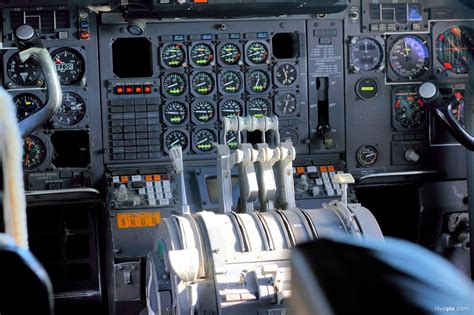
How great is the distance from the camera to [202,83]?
7.93 metres

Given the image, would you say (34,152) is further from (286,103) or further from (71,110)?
(286,103)

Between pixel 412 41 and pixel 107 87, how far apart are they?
288 centimetres

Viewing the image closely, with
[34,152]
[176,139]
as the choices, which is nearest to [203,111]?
[176,139]

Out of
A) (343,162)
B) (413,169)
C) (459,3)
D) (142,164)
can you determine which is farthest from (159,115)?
(459,3)

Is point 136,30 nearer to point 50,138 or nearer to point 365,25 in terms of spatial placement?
point 50,138

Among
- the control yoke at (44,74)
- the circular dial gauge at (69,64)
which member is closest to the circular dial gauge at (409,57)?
the circular dial gauge at (69,64)

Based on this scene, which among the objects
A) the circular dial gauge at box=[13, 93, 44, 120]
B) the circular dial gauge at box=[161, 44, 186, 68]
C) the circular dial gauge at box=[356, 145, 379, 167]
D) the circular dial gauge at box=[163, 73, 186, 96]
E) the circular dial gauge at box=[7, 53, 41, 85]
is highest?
the circular dial gauge at box=[161, 44, 186, 68]

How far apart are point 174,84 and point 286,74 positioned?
41.0 inches

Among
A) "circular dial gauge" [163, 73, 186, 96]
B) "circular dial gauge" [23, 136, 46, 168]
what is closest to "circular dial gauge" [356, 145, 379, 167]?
"circular dial gauge" [163, 73, 186, 96]

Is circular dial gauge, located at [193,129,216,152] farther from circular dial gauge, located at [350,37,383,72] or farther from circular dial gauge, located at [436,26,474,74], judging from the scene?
circular dial gauge, located at [436,26,474,74]

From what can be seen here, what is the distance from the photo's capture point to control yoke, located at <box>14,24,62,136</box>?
3.76 meters

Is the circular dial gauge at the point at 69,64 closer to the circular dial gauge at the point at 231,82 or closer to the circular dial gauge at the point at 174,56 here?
the circular dial gauge at the point at 174,56

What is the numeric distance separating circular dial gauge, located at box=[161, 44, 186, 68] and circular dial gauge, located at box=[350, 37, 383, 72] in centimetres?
161

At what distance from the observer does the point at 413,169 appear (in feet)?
26.6
